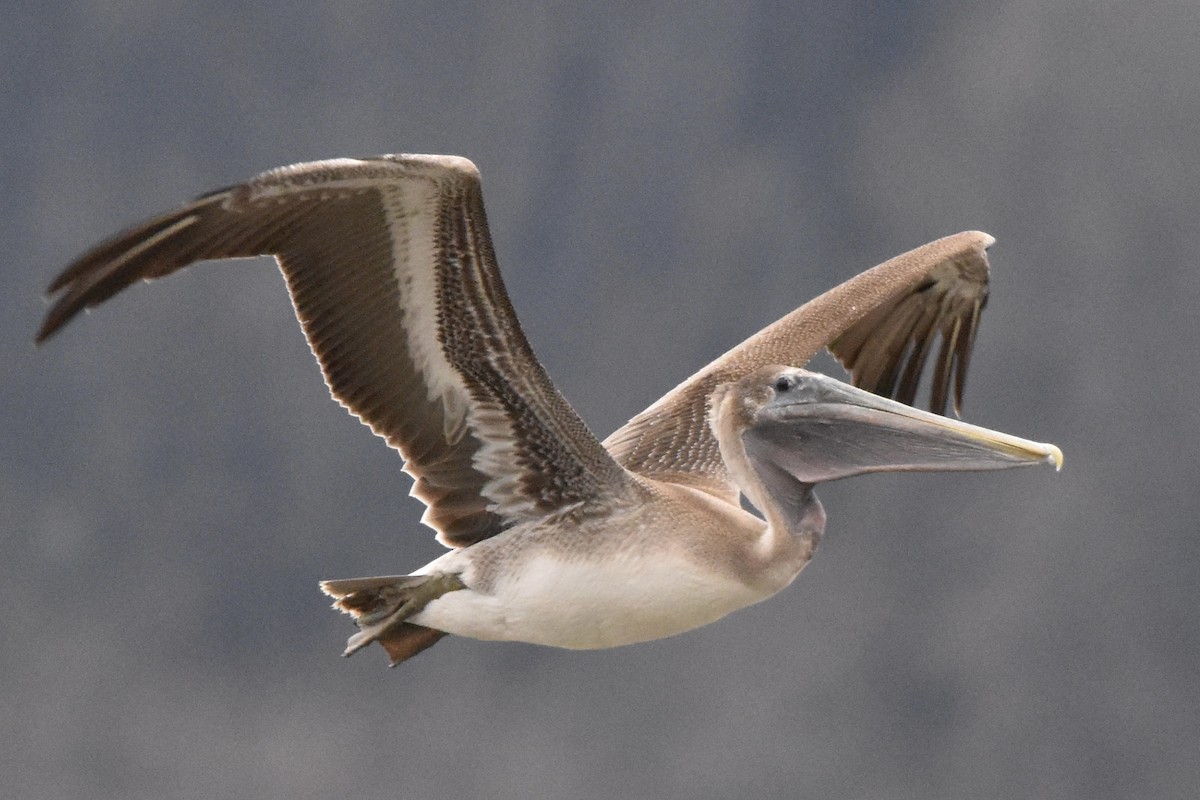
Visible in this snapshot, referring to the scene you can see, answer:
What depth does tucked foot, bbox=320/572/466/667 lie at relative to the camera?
396 inches

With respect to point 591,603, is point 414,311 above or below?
above

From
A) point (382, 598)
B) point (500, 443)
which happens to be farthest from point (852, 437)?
point (382, 598)

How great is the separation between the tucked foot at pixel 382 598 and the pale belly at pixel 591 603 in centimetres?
6

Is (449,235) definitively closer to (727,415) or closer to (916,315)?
(727,415)

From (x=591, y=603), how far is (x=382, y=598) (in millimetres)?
1028

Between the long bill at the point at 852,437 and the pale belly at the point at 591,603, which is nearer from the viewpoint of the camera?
the long bill at the point at 852,437

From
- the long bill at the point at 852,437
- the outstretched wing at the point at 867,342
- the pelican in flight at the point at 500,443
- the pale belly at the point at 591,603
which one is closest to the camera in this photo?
the pelican in flight at the point at 500,443

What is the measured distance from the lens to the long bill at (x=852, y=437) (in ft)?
31.3

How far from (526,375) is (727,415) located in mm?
964

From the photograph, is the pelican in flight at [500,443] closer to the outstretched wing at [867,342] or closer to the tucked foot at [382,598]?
the tucked foot at [382,598]

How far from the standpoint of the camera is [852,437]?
32.1ft

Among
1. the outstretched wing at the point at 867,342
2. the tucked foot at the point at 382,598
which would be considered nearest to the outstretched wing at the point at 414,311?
the tucked foot at the point at 382,598

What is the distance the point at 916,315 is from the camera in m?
13.6

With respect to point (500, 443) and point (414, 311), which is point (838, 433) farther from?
point (414, 311)
